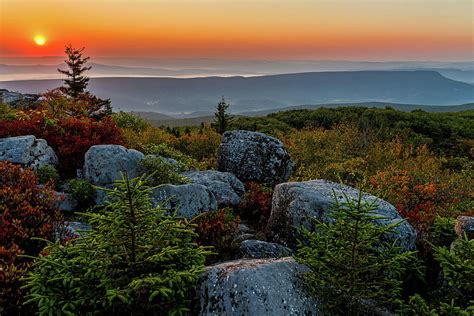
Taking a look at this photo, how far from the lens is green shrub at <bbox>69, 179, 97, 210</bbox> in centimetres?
1030

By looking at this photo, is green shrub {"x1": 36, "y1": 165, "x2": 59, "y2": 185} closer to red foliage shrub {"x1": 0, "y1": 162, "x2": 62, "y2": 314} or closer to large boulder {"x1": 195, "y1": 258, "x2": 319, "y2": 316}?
red foliage shrub {"x1": 0, "y1": 162, "x2": 62, "y2": 314}

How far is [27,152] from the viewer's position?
11508 mm

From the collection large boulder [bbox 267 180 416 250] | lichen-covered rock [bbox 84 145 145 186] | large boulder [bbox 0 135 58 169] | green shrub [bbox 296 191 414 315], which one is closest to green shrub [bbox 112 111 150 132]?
large boulder [bbox 0 135 58 169]

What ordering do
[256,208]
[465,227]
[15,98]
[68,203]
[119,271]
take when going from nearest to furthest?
[119,271]
[465,227]
[68,203]
[256,208]
[15,98]

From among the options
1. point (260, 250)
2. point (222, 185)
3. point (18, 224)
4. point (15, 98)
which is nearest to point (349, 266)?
point (260, 250)

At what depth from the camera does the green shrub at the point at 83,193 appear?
10.3 meters

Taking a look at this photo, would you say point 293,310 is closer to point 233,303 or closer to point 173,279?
point 233,303

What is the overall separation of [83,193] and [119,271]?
6217 millimetres

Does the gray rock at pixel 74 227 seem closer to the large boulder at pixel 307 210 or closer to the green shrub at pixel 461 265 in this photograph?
the large boulder at pixel 307 210

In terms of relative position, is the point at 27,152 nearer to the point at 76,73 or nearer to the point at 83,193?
the point at 83,193

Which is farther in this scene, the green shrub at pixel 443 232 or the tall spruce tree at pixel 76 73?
the tall spruce tree at pixel 76 73

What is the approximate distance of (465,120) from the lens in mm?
44469

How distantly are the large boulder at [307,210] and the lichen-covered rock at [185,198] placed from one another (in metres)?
1.79

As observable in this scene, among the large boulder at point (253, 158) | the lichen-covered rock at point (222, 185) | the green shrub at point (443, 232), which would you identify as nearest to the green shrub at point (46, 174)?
the lichen-covered rock at point (222, 185)
